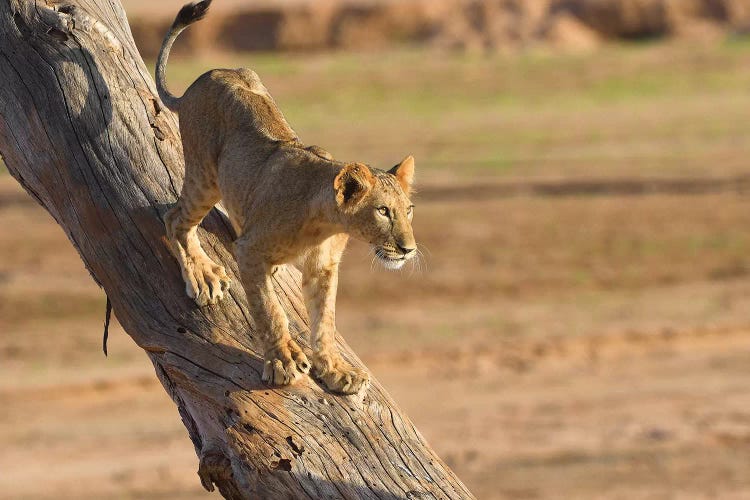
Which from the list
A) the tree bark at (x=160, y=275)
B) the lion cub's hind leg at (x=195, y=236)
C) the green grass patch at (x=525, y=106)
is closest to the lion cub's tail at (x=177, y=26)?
the tree bark at (x=160, y=275)

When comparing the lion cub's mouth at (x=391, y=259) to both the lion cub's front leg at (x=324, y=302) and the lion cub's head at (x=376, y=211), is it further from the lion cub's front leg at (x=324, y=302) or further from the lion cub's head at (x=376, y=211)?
the lion cub's front leg at (x=324, y=302)

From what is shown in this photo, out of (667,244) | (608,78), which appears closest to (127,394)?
(667,244)

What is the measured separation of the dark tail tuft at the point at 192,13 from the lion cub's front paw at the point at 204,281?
118cm

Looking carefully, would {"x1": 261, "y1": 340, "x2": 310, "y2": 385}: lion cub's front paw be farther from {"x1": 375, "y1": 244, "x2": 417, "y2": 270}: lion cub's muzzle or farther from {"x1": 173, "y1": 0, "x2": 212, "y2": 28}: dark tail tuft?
{"x1": 173, "y1": 0, "x2": 212, "y2": 28}: dark tail tuft

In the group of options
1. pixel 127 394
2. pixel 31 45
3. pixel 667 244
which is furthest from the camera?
pixel 667 244

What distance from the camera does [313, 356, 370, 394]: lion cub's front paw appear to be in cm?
468

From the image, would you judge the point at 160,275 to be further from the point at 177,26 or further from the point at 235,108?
the point at 177,26

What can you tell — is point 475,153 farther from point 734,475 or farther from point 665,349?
point 734,475

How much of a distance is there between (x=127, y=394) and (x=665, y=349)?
4.95 metres

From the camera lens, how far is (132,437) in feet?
35.8

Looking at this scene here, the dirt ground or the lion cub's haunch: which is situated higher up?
the lion cub's haunch

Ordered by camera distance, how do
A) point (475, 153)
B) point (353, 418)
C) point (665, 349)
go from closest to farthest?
point (353, 418)
point (665, 349)
point (475, 153)

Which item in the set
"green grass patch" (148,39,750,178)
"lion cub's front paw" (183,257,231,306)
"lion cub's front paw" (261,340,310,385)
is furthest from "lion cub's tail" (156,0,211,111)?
"green grass patch" (148,39,750,178)

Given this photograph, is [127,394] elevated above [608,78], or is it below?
above
